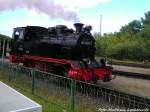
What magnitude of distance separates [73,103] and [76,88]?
1.50 ft

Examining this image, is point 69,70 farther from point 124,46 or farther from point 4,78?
point 124,46

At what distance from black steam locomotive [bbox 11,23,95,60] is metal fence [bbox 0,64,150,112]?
3207 mm

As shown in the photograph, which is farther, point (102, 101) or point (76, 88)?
point (76, 88)

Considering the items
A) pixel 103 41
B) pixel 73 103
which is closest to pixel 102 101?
pixel 73 103

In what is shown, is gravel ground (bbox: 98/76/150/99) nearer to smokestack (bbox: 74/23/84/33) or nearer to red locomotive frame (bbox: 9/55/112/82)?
red locomotive frame (bbox: 9/55/112/82)

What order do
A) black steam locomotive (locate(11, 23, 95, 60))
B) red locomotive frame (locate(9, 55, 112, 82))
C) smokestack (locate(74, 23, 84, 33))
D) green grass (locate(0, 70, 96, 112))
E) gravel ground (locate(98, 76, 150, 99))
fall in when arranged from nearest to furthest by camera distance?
green grass (locate(0, 70, 96, 112)) → red locomotive frame (locate(9, 55, 112, 82)) → gravel ground (locate(98, 76, 150, 99)) → black steam locomotive (locate(11, 23, 95, 60)) → smokestack (locate(74, 23, 84, 33))

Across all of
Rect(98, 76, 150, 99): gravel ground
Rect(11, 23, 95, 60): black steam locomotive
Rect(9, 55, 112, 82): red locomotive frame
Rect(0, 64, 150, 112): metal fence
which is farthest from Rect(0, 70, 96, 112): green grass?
Rect(98, 76, 150, 99): gravel ground

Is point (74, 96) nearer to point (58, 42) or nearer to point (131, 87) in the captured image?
point (58, 42)

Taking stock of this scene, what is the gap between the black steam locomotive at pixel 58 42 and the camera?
1423cm

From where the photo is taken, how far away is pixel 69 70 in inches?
543

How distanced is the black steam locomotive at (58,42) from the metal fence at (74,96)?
3.21m

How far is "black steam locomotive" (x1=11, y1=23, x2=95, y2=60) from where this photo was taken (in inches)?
560

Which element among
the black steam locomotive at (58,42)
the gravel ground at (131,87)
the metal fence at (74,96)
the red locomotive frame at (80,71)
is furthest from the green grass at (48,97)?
the gravel ground at (131,87)

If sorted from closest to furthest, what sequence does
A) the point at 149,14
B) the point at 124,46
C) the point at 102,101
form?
the point at 102,101 → the point at 124,46 → the point at 149,14
